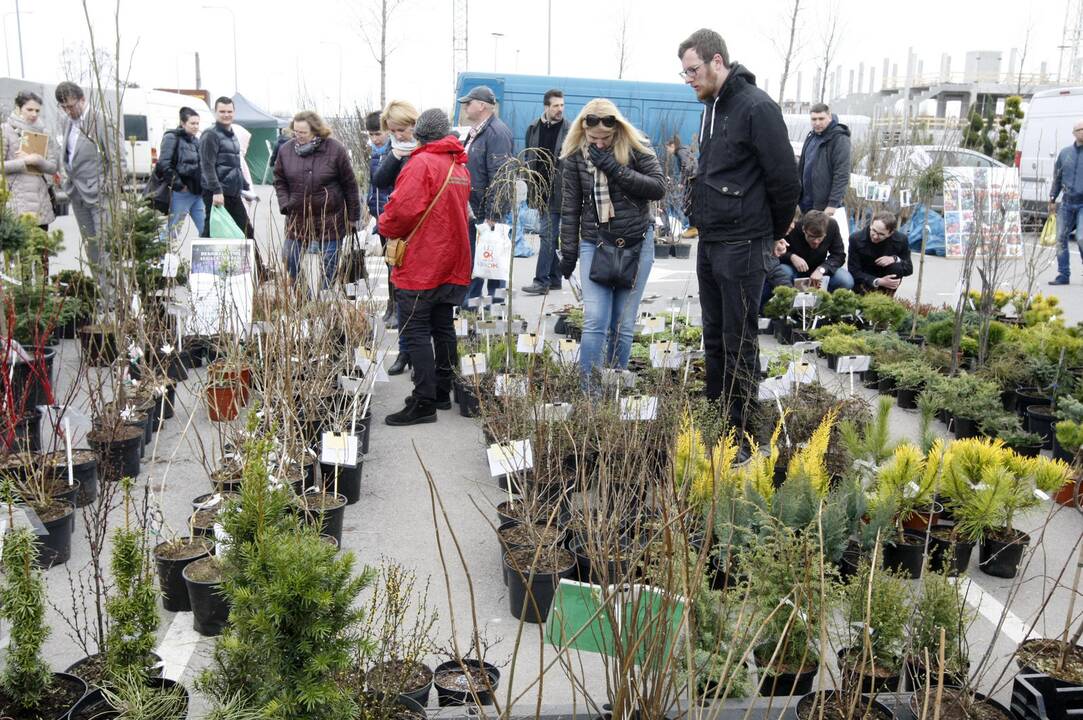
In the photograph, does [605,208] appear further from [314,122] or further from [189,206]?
[189,206]

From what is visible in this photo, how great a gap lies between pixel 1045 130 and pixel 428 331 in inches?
509

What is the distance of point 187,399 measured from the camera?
5391 mm

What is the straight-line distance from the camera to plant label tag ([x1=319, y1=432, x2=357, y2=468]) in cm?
364

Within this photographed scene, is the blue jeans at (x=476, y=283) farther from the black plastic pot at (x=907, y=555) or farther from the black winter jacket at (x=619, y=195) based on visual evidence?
the black plastic pot at (x=907, y=555)

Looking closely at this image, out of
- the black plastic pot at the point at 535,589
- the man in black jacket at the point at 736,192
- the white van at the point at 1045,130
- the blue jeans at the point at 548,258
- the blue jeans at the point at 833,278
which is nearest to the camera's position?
the black plastic pot at the point at 535,589

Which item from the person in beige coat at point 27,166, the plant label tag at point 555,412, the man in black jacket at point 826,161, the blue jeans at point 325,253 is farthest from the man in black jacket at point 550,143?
the person in beige coat at point 27,166

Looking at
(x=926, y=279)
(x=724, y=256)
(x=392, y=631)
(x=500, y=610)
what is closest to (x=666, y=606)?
(x=392, y=631)

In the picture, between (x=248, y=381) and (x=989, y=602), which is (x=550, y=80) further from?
(x=989, y=602)

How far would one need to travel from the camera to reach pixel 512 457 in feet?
11.2

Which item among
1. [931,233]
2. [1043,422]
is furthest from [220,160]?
[931,233]

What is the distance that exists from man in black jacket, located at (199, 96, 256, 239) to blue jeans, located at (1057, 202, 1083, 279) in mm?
8204

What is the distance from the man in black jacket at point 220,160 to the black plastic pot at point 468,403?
397cm

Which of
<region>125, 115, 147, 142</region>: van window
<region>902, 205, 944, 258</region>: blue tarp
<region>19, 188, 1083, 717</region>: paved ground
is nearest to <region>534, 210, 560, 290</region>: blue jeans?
<region>19, 188, 1083, 717</region>: paved ground

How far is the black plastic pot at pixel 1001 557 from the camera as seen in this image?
335 cm
